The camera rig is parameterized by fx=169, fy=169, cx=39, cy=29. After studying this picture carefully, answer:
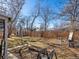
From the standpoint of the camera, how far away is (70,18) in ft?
65.3

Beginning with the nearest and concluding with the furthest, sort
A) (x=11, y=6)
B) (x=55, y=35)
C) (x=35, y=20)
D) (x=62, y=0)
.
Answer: (x=62, y=0), (x=11, y=6), (x=55, y=35), (x=35, y=20)

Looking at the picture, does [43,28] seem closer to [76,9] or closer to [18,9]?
[18,9]

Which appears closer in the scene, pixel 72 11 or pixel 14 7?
pixel 72 11

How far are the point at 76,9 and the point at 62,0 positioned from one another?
6.25 ft

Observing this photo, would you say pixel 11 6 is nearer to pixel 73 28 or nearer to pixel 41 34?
pixel 73 28

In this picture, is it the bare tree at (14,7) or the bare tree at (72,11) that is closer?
the bare tree at (72,11)

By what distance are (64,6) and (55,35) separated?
14320 mm

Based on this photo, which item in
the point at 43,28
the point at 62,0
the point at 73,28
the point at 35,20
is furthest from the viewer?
the point at 43,28

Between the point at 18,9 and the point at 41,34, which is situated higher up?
the point at 18,9

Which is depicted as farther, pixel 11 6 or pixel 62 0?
pixel 11 6

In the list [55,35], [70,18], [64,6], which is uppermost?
Result: [64,6]

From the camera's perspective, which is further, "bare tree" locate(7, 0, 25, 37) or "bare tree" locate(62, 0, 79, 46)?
"bare tree" locate(7, 0, 25, 37)

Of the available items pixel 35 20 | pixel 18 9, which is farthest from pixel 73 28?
pixel 35 20

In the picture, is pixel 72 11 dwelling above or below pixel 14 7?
below
